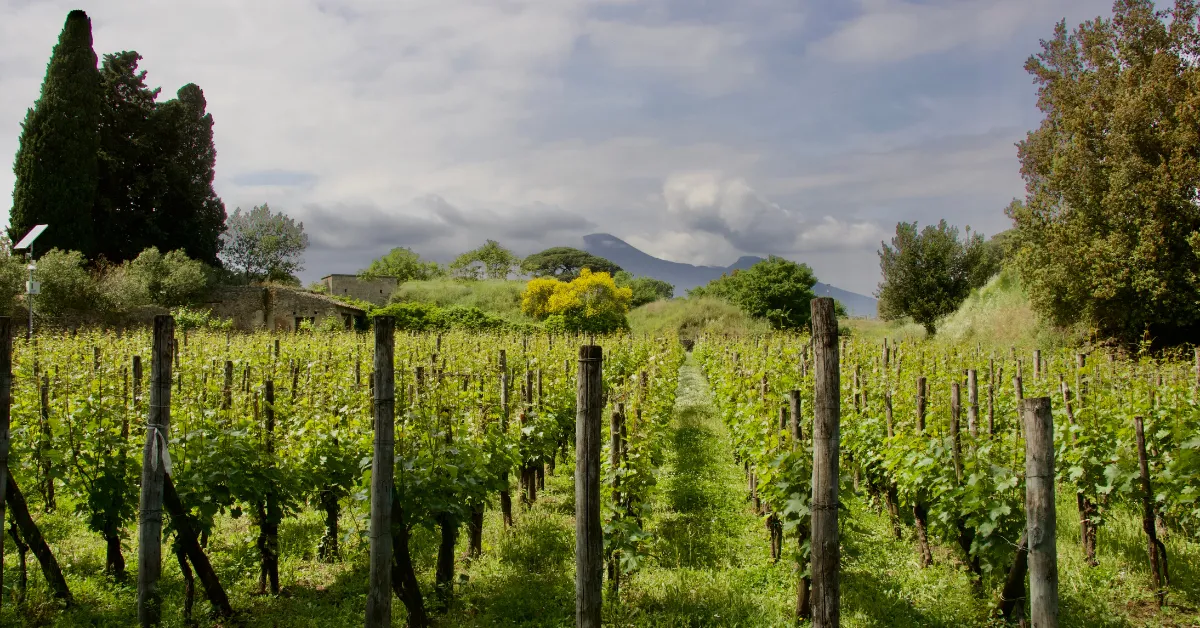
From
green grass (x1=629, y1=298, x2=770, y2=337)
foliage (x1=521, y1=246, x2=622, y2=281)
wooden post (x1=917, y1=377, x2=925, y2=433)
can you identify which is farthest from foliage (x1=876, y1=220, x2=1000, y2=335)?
foliage (x1=521, y1=246, x2=622, y2=281)

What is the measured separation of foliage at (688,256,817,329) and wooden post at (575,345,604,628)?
110ft

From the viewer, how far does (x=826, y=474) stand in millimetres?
3486

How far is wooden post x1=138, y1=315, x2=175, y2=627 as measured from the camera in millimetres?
4064

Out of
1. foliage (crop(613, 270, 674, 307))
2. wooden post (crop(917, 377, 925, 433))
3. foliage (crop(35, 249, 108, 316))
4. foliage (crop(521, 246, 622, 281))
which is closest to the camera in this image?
wooden post (crop(917, 377, 925, 433))

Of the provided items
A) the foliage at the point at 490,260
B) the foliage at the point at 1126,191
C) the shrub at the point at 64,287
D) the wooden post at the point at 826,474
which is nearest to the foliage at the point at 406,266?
the foliage at the point at 490,260

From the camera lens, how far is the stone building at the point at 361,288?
1574 inches

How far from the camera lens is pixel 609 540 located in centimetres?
491

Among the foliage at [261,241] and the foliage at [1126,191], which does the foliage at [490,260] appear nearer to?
the foliage at [261,241]

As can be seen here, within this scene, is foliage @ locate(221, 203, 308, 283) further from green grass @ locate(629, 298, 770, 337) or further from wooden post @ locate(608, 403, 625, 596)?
wooden post @ locate(608, 403, 625, 596)

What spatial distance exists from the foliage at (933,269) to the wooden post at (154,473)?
29.9 m

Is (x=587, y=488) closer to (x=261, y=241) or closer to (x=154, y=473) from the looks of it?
(x=154, y=473)

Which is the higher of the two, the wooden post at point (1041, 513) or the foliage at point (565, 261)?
the foliage at point (565, 261)

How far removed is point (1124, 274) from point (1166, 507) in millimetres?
12984

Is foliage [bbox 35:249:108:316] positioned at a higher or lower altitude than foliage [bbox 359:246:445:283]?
lower
